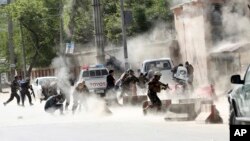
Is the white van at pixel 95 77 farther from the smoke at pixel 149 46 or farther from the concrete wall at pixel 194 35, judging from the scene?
the smoke at pixel 149 46

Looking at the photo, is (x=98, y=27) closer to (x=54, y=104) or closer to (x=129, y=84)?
(x=129, y=84)

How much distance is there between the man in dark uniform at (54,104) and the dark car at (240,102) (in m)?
11.0

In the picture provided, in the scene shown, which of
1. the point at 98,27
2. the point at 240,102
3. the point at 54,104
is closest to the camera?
the point at 240,102

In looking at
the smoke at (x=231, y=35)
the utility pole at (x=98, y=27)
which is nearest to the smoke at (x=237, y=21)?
the smoke at (x=231, y=35)

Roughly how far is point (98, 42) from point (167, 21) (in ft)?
64.4

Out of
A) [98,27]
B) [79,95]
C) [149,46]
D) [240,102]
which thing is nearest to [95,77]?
[98,27]

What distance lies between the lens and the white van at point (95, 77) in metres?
31.5

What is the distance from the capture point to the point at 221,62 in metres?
30.3

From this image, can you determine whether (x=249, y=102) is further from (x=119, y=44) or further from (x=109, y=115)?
(x=119, y=44)

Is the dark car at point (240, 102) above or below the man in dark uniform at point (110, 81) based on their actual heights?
above

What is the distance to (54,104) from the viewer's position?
20.9 meters

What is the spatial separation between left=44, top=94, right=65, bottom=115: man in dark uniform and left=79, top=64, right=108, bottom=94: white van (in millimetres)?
10046

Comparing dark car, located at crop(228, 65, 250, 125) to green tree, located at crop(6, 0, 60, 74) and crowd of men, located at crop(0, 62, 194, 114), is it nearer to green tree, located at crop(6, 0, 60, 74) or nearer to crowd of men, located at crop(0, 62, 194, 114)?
crowd of men, located at crop(0, 62, 194, 114)

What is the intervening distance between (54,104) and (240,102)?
11634 mm
